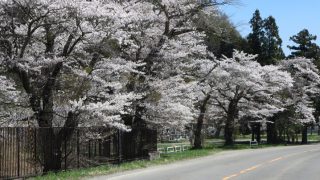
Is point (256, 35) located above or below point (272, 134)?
above

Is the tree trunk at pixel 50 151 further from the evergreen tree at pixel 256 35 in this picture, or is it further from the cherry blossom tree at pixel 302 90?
the evergreen tree at pixel 256 35

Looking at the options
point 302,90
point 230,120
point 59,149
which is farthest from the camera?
point 302,90

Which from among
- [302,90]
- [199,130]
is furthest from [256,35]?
[199,130]

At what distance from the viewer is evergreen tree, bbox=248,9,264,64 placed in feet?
215

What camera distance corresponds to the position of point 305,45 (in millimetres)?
69188

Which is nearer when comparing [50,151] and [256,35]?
[50,151]

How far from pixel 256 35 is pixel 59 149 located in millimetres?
48399

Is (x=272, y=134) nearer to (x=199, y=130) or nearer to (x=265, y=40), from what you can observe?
(x=265, y=40)

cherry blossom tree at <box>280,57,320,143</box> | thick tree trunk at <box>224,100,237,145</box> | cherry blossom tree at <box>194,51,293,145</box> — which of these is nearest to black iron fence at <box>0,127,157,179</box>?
cherry blossom tree at <box>194,51,293,145</box>

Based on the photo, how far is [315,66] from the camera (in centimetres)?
6194

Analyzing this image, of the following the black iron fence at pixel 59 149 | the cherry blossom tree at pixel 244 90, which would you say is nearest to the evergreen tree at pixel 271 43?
the cherry blossom tree at pixel 244 90

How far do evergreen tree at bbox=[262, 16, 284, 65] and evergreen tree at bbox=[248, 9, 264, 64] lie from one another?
581 millimetres

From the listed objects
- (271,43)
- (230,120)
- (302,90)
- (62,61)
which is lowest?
(230,120)

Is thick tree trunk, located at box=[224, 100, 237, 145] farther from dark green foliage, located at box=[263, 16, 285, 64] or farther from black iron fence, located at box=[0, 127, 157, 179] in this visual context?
black iron fence, located at box=[0, 127, 157, 179]
